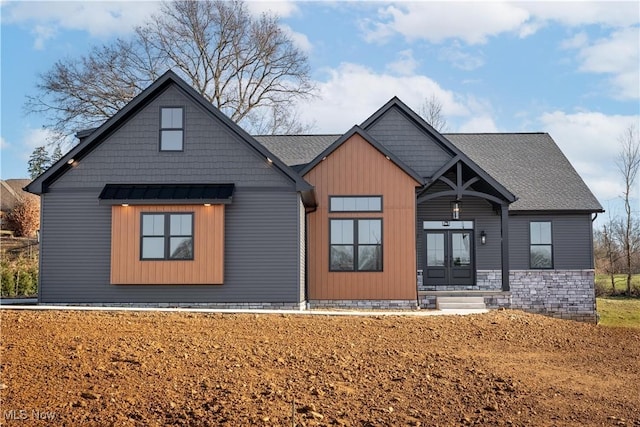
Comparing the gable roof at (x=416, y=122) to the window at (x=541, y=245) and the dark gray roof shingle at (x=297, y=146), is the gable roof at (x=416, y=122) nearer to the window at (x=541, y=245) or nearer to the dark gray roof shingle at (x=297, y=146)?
the window at (x=541, y=245)

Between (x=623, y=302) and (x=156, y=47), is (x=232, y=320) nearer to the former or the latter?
(x=623, y=302)

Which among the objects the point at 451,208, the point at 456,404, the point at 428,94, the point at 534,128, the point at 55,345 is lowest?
the point at 456,404

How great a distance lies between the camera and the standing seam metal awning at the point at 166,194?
52.9 feet

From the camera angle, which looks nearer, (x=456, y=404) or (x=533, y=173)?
(x=456, y=404)

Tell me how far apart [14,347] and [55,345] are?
515 millimetres

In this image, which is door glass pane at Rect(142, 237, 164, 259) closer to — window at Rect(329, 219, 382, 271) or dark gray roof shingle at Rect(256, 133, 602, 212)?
window at Rect(329, 219, 382, 271)

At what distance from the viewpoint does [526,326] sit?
14773 mm

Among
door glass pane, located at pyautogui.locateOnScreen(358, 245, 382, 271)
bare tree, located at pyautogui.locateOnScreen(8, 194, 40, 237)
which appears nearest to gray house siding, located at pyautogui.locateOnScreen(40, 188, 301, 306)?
door glass pane, located at pyautogui.locateOnScreen(358, 245, 382, 271)

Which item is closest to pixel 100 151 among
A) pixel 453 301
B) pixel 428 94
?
pixel 453 301

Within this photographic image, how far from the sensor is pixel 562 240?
20609mm

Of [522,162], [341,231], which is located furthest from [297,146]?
[522,162]

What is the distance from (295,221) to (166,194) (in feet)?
10.5

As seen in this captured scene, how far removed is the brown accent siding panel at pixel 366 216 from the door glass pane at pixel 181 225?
3581 mm

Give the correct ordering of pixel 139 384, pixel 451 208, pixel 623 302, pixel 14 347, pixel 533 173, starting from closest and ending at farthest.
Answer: pixel 139 384 < pixel 14 347 < pixel 451 208 < pixel 533 173 < pixel 623 302
